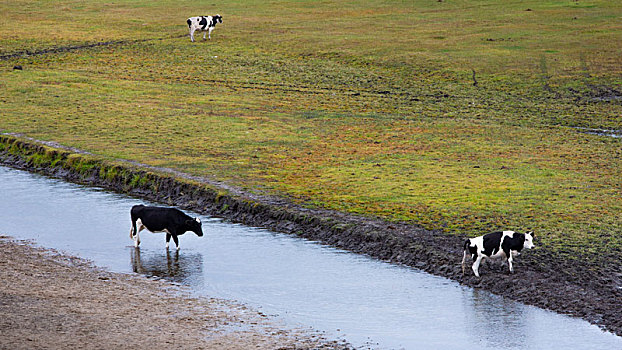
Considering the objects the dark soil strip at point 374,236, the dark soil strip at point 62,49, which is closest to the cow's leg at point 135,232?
the dark soil strip at point 374,236

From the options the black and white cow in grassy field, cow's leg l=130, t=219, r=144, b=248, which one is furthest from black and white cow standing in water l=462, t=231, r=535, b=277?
the black and white cow in grassy field

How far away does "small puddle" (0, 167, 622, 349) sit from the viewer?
614 inches

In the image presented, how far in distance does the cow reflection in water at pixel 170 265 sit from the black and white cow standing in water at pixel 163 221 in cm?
44

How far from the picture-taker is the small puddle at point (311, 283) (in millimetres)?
15594

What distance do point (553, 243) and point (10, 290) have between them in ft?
38.4

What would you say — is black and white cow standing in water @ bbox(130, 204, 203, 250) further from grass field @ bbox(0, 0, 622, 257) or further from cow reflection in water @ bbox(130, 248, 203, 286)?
grass field @ bbox(0, 0, 622, 257)

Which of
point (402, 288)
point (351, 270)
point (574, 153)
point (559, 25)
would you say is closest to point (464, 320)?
point (402, 288)

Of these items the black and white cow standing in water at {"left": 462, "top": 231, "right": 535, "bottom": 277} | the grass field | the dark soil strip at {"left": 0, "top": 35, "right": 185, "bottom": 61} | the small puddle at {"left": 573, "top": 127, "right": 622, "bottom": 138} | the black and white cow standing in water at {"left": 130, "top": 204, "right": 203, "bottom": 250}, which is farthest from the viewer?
the dark soil strip at {"left": 0, "top": 35, "right": 185, "bottom": 61}

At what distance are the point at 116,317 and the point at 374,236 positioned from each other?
7.28 m

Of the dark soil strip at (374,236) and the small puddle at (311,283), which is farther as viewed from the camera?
the dark soil strip at (374,236)

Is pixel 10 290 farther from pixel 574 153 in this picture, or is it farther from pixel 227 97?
pixel 227 97

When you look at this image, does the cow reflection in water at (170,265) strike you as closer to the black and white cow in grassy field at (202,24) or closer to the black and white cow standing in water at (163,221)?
the black and white cow standing in water at (163,221)

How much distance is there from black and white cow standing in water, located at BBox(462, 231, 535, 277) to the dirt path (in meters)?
4.57

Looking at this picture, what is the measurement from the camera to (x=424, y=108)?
39688mm
